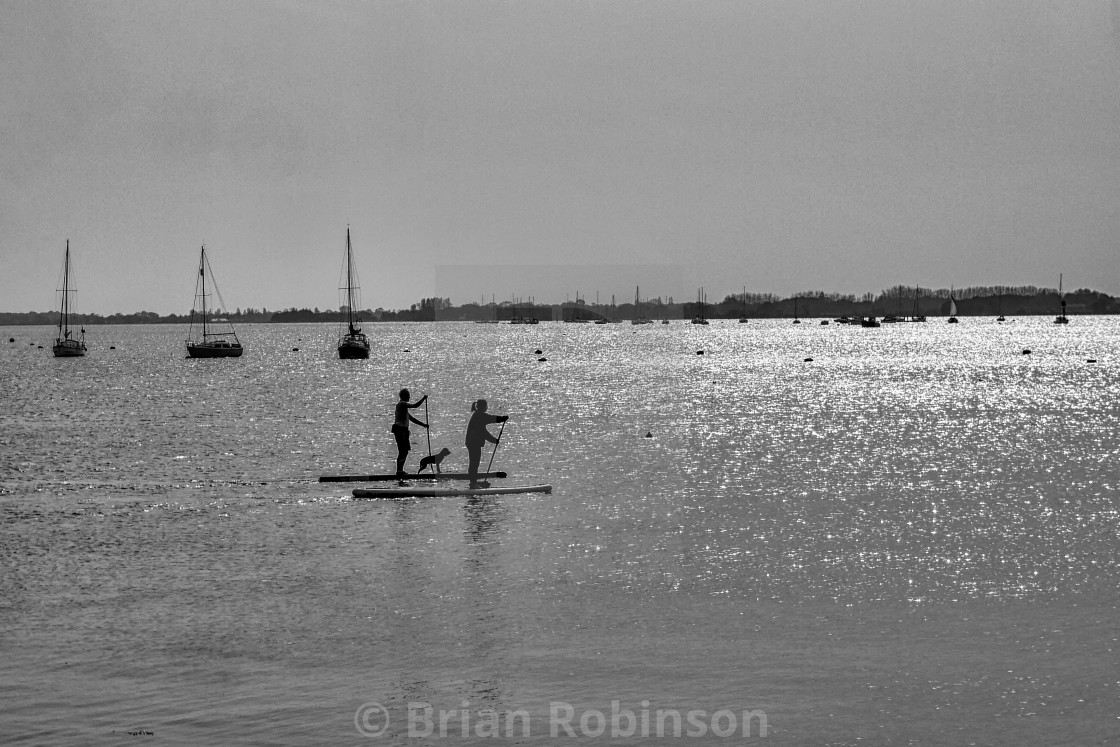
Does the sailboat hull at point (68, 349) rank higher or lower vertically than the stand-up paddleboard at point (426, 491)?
higher

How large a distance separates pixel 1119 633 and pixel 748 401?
179 feet

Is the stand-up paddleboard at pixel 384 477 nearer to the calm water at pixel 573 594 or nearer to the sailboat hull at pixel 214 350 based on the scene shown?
the calm water at pixel 573 594

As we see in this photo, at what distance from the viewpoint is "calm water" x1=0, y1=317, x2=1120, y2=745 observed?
11828 millimetres

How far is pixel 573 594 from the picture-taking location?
1700cm

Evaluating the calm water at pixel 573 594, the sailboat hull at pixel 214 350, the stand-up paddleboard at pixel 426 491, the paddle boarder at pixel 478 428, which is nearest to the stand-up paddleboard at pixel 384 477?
the calm water at pixel 573 594

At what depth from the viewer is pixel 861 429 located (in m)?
49.2

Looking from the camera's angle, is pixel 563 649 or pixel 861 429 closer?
pixel 563 649

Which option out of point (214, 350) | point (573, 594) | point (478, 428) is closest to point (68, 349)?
point (214, 350)

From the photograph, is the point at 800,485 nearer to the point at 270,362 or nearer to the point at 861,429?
the point at 861,429

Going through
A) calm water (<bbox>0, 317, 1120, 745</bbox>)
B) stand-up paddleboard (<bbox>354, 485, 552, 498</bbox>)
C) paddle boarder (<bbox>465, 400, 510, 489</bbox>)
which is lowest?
calm water (<bbox>0, 317, 1120, 745</bbox>)

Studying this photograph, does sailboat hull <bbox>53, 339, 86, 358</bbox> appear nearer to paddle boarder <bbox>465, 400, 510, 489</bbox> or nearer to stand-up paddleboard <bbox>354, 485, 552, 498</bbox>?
stand-up paddleboard <bbox>354, 485, 552, 498</bbox>

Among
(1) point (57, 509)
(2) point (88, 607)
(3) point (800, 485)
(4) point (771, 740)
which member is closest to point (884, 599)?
(4) point (771, 740)

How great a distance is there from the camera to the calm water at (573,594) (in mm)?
11828

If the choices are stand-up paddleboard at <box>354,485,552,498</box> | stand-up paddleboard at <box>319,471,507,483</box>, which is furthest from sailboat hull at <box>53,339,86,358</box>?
stand-up paddleboard at <box>354,485,552,498</box>
